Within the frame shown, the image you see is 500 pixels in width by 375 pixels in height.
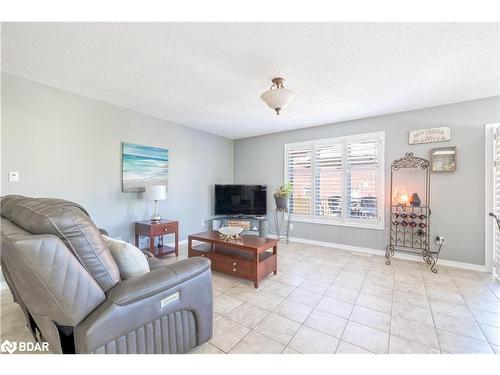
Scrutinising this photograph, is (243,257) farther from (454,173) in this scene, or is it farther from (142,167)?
(454,173)

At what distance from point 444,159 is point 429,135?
409 millimetres

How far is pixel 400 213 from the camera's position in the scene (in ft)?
11.4

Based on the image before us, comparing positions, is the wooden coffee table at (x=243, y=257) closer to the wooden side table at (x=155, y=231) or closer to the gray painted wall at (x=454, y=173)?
the wooden side table at (x=155, y=231)

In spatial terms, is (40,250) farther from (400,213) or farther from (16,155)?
(400,213)

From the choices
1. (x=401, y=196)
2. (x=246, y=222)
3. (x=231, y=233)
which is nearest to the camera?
(x=231, y=233)

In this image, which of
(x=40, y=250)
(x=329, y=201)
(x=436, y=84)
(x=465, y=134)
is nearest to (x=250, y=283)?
(x=40, y=250)

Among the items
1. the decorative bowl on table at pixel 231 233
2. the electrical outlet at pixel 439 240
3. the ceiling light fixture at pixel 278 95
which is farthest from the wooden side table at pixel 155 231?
the electrical outlet at pixel 439 240

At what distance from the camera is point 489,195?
2.95 meters

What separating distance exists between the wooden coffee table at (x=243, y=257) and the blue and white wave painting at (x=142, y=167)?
1408mm

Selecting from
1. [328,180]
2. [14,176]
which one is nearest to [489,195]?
[328,180]

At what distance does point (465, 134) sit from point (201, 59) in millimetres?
3648

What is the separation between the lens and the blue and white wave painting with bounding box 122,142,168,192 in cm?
345

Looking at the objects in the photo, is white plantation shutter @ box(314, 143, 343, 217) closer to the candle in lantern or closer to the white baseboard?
the white baseboard

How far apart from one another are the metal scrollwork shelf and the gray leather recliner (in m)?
3.29
